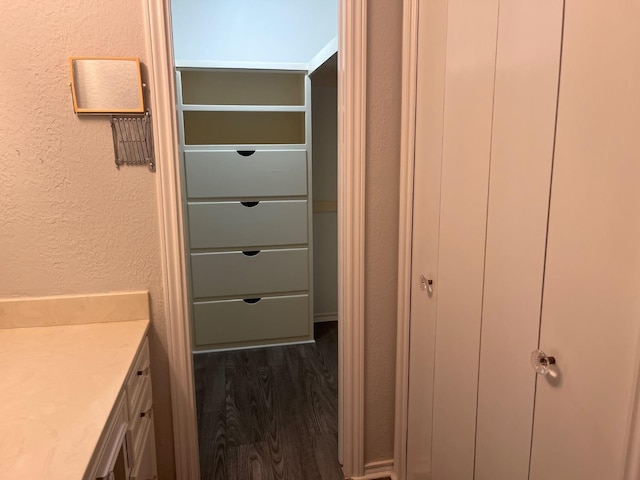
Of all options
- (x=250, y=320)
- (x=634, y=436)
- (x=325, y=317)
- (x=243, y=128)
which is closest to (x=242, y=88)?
(x=243, y=128)

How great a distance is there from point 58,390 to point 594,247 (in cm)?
115

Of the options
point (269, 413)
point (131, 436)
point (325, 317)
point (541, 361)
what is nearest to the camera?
point (541, 361)

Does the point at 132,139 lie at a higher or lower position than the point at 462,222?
higher

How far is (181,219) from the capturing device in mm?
1505

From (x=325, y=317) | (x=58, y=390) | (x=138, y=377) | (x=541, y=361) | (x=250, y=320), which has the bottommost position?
(x=325, y=317)

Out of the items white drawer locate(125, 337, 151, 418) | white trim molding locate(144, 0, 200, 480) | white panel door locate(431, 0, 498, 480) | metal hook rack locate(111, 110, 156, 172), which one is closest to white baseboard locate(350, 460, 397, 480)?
white panel door locate(431, 0, 498, 480)

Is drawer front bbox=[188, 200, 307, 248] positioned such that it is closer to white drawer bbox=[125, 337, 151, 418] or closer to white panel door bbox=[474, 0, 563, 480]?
white drawer bbox=[125, 337, 151, 418]

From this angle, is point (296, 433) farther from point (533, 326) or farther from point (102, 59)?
point (102, 59)

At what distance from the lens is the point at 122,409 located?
112cm

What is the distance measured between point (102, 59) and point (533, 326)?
1.37 meters

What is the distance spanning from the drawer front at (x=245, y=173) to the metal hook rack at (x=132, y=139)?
1353mm

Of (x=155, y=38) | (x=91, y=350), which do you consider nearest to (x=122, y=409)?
(x=91, y=350)

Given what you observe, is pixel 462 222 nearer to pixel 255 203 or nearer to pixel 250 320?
pixel 255 203

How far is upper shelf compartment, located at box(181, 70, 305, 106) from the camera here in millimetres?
3020
